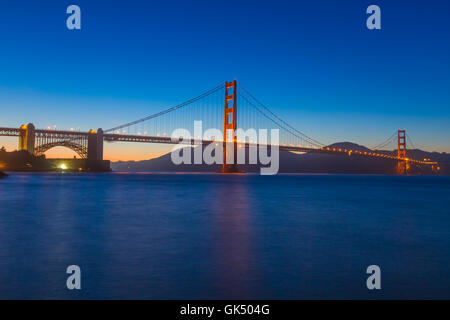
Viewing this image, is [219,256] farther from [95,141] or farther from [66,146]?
[66,146]

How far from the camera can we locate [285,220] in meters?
16.5

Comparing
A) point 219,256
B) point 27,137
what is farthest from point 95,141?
point 219,256

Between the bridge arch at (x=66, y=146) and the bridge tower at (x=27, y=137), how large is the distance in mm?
2390

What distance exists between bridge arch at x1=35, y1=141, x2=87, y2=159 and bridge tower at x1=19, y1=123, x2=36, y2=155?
2390 millimetres

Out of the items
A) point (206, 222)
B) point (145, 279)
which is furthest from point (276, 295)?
point (206, 222)

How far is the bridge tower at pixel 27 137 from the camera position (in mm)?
76562

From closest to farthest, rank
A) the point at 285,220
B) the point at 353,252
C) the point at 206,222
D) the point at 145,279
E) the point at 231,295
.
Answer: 1. the point at 231,295
2. the point at 145,279
3. the point at 353,252
4. the point at 206,222
5. the point at 285,220

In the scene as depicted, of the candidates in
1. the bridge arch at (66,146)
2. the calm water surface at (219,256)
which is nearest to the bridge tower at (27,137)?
the bridge arch at (66,146)

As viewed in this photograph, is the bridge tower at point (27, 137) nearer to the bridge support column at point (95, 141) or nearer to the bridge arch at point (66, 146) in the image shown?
the bridge arch at point (66, 146)

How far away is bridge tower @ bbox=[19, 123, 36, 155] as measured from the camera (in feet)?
251

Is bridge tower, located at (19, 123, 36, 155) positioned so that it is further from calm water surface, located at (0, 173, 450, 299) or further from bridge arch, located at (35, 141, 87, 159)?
calm water surface, located at (0, 173, 450, 299)

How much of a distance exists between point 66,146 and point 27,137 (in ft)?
31.8

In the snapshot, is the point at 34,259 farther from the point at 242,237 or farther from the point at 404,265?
the point at 404,265

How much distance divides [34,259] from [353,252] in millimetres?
7360
